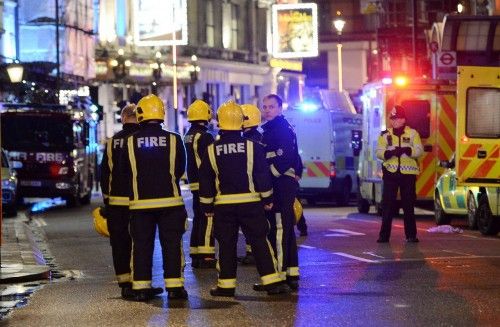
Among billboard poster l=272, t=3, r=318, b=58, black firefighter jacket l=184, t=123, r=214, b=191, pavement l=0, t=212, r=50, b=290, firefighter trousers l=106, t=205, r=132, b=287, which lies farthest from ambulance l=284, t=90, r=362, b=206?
billboard poster l=272, t=3, r=318, b=58

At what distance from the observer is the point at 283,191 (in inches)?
520

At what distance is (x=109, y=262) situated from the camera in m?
17.0

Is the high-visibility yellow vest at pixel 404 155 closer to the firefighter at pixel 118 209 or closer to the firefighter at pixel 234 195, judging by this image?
the firefighter at pixel 118 209

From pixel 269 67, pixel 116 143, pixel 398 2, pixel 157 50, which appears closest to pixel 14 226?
pixel 116 143

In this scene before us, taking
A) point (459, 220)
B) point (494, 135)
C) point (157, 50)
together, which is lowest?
point (459, 220)

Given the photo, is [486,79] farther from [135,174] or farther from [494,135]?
[135,174]

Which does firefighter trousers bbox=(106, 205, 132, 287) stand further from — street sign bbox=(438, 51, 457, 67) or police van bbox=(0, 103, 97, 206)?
police van bbox=(0, 103, 97, 206)

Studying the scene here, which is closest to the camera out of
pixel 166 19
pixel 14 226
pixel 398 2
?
pixel 14 226

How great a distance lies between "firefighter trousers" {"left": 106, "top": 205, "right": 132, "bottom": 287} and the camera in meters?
13.0

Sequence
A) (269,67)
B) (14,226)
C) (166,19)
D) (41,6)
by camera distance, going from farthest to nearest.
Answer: (269,67) < (166,19) < (41,6) < (14,226)

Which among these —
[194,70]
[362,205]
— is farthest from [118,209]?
[194,70]

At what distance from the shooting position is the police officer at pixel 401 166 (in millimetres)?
18641

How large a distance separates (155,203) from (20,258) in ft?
18.6

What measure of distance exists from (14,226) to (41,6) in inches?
989
